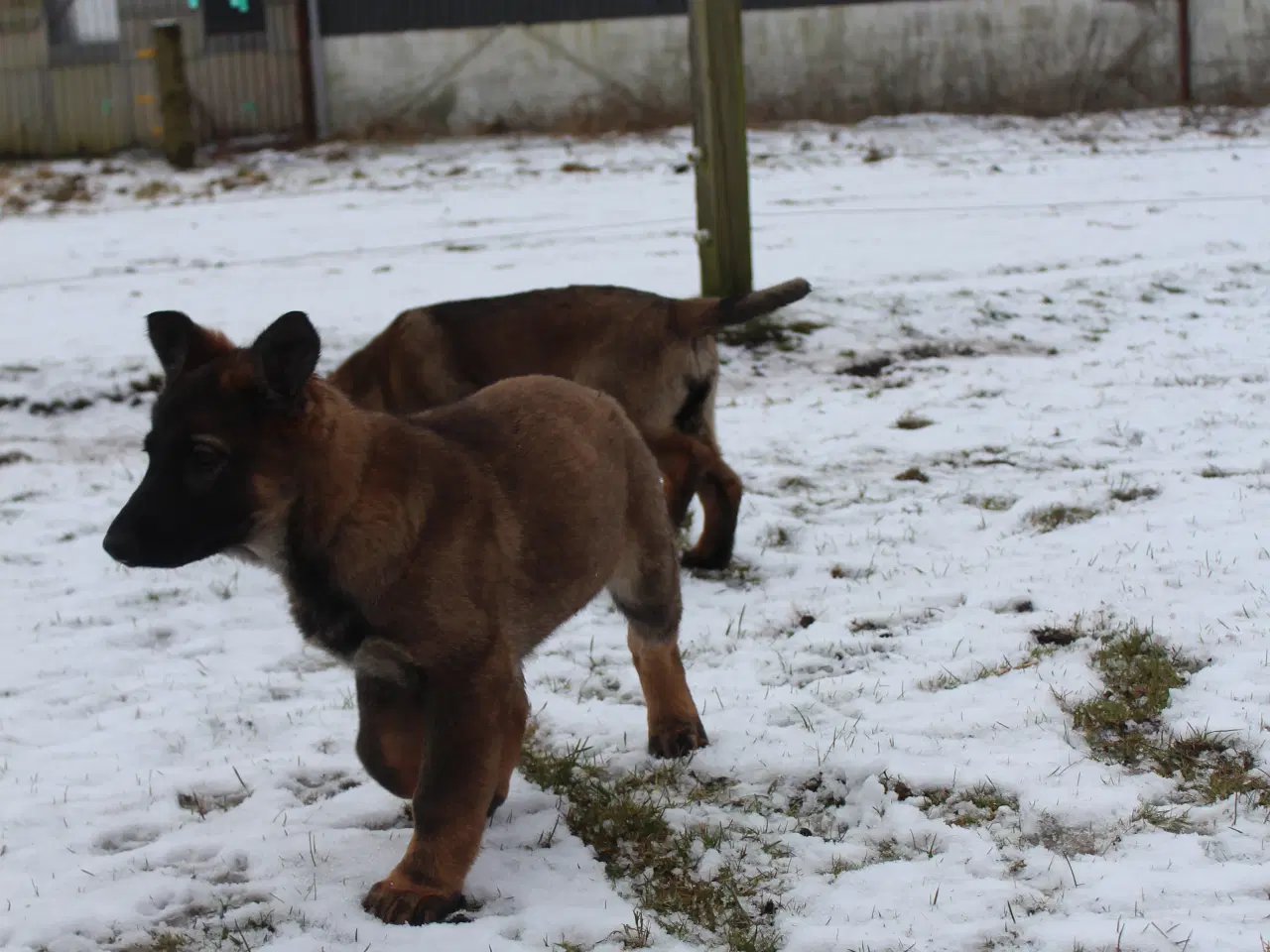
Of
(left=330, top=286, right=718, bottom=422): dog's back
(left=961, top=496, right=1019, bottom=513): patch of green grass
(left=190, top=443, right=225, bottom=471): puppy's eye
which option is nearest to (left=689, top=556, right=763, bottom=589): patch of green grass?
(left=330, top=286, right=718, bottom=422): dog's back

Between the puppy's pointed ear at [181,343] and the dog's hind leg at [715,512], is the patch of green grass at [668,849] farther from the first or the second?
the dog's hind leg at [715,512]

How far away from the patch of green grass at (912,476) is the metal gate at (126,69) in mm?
16209

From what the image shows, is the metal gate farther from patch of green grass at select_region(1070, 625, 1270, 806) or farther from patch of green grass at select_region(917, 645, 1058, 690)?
patch of green grass at select_region(1070, 625, 1270, 806)

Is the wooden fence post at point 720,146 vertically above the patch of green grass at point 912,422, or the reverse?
the wooden fence post at point 720,146

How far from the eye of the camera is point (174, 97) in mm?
19219

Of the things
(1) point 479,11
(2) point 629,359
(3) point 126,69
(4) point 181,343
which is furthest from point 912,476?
(3) point 126,69

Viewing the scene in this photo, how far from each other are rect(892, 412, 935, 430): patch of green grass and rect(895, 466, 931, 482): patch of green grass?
822 millimetres

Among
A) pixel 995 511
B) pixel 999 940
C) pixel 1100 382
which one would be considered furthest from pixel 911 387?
pixel 999 940

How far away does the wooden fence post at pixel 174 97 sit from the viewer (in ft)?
63.0

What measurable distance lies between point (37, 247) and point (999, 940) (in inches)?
509

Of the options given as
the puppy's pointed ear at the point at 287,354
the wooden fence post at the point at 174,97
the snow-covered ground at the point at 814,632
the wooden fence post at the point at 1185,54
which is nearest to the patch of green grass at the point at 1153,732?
the snow-covered ground at the point at 814,632

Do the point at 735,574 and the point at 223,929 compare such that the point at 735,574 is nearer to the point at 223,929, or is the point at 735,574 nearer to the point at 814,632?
the point at 814,632

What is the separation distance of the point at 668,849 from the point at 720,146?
258 inches

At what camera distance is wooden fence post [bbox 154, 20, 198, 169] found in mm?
19203
